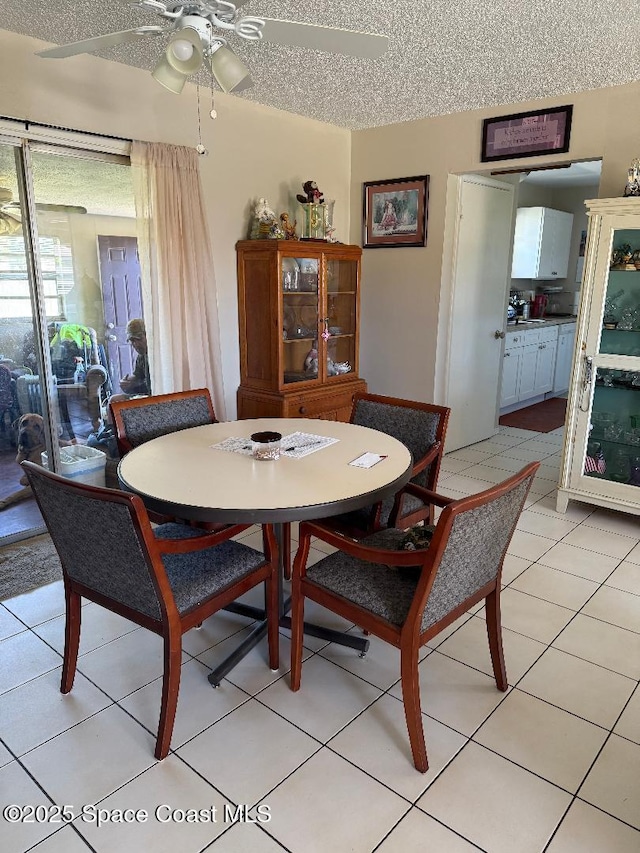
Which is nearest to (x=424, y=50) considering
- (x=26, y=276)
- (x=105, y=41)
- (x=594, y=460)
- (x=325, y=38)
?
(x=325, y=38)

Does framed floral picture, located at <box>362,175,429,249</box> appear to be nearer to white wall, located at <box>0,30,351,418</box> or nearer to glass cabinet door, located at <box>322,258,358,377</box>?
white wall, located at <box>0,30,351,418</box>

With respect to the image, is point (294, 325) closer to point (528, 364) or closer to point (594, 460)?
point (594, 460)

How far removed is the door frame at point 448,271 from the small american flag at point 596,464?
132 cm

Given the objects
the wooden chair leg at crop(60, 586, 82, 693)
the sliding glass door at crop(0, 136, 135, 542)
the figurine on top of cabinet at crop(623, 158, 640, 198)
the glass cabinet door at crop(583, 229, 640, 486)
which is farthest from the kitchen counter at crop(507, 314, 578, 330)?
the wooden chair leg at crop(60, 586, 82, 693)

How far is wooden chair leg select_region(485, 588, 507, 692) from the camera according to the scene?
196cm

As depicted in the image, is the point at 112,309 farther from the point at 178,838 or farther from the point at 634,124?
the point at 634,124

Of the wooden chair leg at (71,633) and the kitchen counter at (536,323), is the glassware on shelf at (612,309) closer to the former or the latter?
the kitchen counter at (536,323)

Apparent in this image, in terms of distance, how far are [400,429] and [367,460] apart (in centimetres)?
56

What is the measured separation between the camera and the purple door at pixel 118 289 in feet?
11.1

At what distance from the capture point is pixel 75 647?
1.92m

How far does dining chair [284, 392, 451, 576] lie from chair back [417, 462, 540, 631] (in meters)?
0.47

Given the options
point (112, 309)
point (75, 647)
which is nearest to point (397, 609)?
point (75, 647)

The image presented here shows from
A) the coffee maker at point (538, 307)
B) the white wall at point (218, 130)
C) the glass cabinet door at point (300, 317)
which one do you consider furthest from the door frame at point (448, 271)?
the coffee maker at point (538, 307)

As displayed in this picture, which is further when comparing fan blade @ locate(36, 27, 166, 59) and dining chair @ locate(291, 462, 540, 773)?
fan blade @ locate(36, 27, 166, 59)
